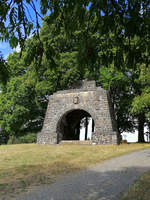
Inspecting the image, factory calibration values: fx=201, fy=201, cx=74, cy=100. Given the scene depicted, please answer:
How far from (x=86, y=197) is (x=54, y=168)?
3.09 m

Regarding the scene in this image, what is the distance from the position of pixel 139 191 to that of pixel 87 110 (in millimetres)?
12589

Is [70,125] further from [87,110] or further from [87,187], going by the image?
[87,187]

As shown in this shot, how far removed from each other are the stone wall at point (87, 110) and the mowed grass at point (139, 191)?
10.3m

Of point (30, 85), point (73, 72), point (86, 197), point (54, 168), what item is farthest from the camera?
point (30, 85)

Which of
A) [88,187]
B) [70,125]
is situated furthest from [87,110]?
[88,187]

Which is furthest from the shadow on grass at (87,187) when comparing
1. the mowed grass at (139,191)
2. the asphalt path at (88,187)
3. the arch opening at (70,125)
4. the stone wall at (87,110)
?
the arch opening at (70,125)

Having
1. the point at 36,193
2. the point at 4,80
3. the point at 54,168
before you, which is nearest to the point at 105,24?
the point at 4,80

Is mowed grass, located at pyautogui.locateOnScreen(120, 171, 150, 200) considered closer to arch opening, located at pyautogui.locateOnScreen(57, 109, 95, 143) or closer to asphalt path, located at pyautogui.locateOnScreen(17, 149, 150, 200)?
asphalt path, located at pyautogui.locateOnScreen(17, 149, 150, 200)

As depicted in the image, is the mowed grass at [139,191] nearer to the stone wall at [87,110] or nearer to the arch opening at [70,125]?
the stone wall at [87,110]

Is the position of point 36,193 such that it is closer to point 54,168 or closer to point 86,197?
point 86,197

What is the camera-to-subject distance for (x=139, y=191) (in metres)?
4.18

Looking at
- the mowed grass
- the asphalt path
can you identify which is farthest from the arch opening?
the mowed grass

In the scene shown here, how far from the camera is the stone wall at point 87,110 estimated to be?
51.2 feet

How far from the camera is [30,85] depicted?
21.3m
